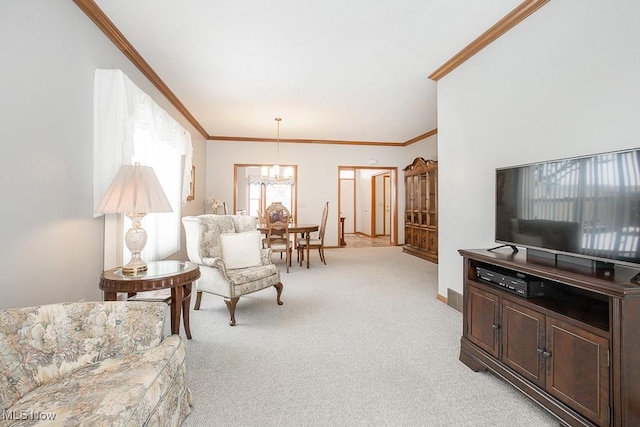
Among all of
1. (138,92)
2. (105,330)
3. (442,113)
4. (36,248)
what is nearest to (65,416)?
(105,330)

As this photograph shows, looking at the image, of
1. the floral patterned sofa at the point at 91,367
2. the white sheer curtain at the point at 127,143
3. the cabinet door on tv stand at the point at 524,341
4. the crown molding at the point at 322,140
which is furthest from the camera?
the crown molding at the point at 322,140

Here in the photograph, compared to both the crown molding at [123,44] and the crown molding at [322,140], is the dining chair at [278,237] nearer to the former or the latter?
the crown molding at [123,44]

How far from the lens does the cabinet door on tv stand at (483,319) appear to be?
1.85 meters

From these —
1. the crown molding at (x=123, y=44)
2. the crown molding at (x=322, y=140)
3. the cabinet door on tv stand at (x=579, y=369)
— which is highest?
the crown molding at (x=322, y=140)

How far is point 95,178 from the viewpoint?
2291mm

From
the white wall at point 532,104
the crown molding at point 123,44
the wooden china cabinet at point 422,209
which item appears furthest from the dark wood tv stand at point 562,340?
the wooden china cabinet at point 422,209

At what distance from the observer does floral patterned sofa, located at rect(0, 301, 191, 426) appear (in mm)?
1012

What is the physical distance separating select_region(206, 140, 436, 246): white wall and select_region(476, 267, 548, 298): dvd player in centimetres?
513

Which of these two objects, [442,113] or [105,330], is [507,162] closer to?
[442,113]

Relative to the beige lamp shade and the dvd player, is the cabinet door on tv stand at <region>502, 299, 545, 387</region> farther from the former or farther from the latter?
the beige lamp shade

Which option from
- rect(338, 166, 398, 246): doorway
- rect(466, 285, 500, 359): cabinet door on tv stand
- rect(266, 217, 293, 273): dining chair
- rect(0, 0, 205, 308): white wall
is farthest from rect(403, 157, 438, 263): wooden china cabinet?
rect(0, 0, 205, 308): white wall

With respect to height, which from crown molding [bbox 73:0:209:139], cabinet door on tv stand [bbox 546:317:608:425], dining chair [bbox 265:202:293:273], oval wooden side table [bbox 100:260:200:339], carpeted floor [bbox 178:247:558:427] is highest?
crown molding [bbox 73:0:209:139]

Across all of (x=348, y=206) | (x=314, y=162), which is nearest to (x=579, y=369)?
(x=314, y=162)

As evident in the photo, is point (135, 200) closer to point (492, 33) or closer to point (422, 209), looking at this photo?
point (492, 33)
